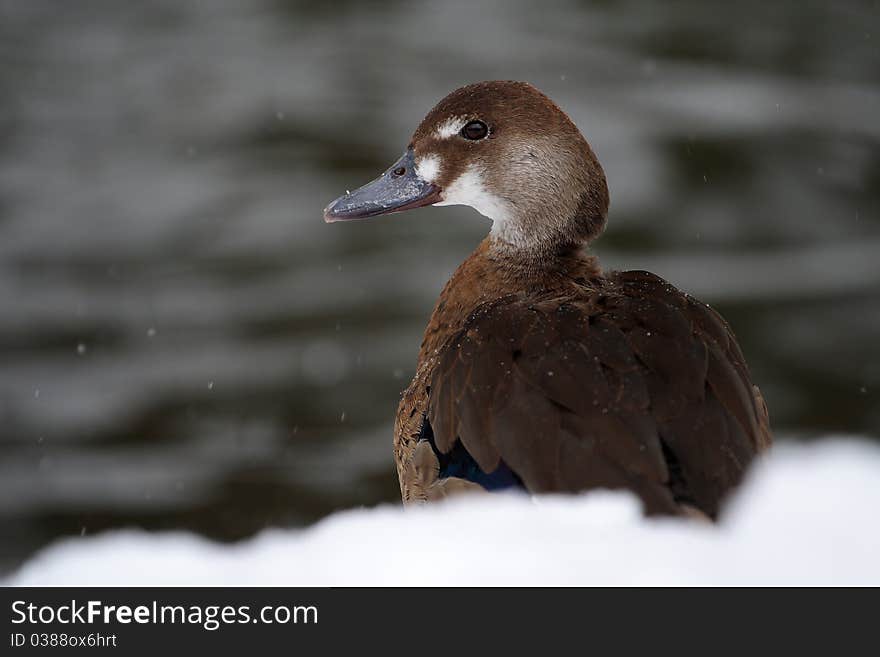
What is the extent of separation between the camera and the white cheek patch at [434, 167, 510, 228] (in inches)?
148

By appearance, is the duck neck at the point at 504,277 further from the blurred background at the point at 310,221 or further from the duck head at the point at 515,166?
the blurred background at the point at 310,221

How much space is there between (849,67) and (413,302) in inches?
149

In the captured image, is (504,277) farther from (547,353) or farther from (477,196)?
(547,353)

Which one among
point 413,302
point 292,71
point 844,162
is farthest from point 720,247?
point 292,71

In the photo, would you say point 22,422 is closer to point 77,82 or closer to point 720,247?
point 77,82

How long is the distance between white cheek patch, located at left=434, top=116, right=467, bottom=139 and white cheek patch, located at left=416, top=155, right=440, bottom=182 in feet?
0.24

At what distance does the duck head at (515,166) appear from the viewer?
3.66 meters

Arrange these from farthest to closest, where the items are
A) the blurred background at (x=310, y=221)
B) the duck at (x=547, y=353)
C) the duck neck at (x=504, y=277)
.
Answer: the blurred background at (x=310, y=221), the duck neck at (x=504, y=277), the duck at (x=547, y=353)

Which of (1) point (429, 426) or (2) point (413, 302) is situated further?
(2) point (413, 302)

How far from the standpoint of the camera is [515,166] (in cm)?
369

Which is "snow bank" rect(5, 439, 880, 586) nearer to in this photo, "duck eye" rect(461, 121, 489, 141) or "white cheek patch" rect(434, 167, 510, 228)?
"white cheek patch" rect(434, 167, 510, 228)

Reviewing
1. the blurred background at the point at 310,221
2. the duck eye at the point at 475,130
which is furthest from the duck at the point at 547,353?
the blurred background at the point at 310,221

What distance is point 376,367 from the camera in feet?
21.9

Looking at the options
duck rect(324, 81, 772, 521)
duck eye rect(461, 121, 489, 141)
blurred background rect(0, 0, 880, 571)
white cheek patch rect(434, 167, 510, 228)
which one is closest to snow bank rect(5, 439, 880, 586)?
duck rect(324, 81, 772, 521)
